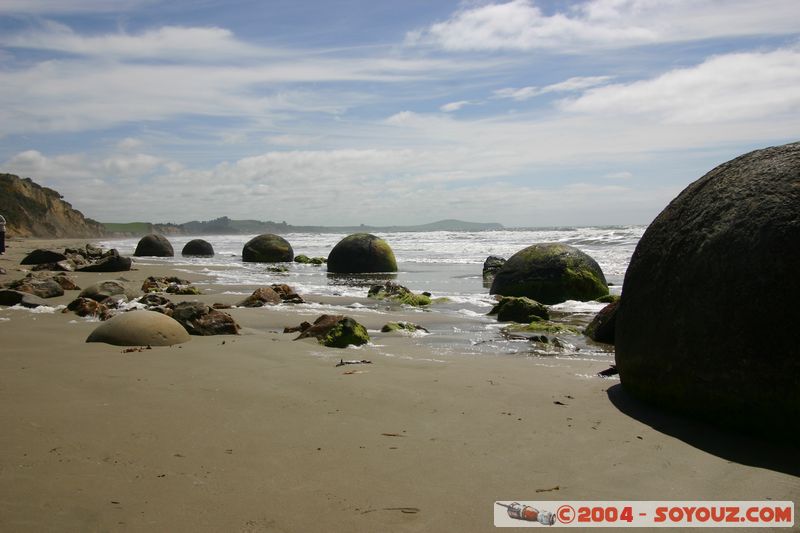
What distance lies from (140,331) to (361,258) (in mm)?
13440

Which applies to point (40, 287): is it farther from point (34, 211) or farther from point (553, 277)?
point (34, 211)

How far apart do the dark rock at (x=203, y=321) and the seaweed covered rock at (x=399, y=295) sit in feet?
14.0

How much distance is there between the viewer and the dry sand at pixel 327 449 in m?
2.36

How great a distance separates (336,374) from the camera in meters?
4.71

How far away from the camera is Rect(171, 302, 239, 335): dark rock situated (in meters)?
6.52

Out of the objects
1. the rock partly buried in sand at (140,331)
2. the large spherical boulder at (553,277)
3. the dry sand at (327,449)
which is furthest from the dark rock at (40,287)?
the large spherical boulder at (553,277)

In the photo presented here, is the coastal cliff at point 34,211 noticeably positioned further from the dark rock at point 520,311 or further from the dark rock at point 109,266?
the dark rock at point 520,311

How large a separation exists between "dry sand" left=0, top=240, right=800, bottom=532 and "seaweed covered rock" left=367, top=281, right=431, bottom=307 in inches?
225

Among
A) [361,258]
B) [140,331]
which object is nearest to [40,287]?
[140,331]

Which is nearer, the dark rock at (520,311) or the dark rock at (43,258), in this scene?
the dark rock at (520,311)

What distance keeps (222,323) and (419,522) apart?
4.83m

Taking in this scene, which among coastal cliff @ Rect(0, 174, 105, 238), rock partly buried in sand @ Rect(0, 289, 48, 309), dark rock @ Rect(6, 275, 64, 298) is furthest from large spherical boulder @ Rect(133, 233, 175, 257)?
coastal cliff @ Rect(0, 174, 105, 238)

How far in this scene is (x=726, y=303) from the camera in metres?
3.34

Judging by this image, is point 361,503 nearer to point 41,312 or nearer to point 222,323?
point 222,323
